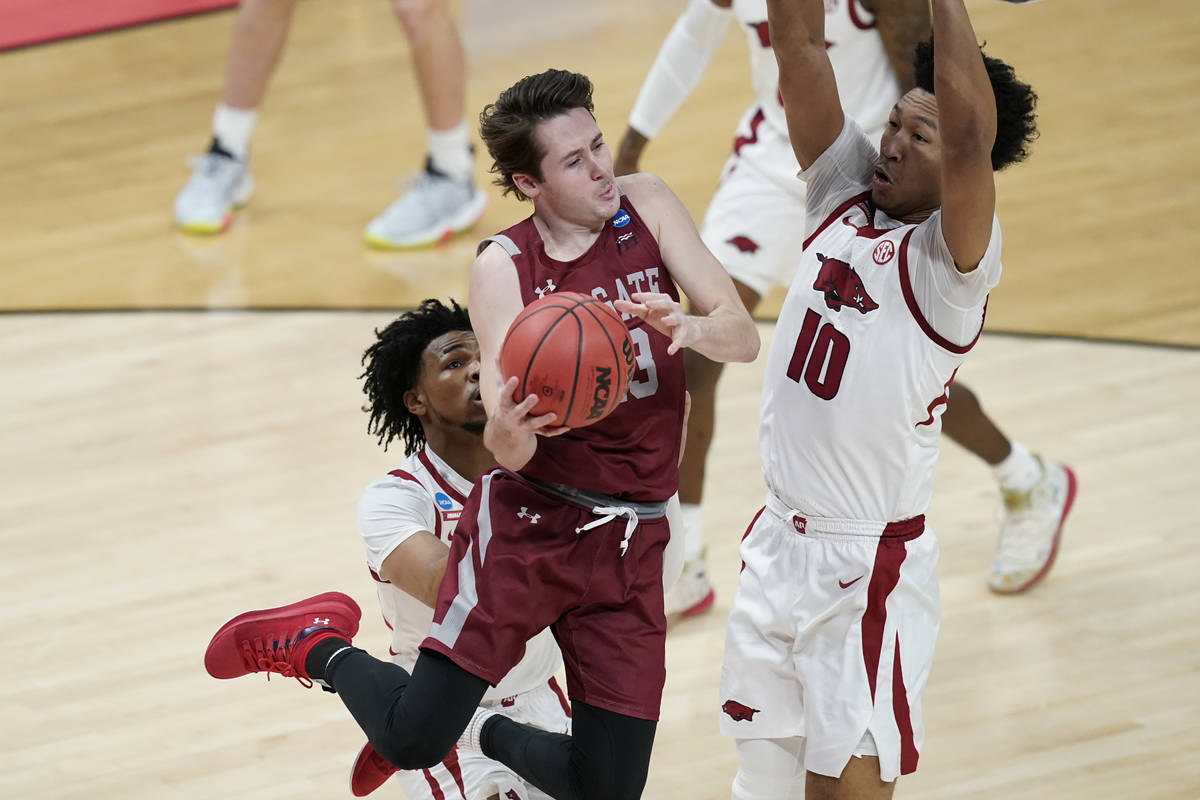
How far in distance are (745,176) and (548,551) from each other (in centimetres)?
180

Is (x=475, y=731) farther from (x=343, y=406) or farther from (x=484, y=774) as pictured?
(x=343, y=406)

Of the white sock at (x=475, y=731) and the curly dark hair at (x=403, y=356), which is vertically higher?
the curly dark hair at (x=403, y=356)

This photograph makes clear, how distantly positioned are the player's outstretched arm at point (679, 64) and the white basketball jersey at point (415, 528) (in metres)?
1.52

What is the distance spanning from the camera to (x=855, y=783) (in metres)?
3.03

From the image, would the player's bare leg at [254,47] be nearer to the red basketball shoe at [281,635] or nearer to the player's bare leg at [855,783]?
the red basketball shoe at [281,635]

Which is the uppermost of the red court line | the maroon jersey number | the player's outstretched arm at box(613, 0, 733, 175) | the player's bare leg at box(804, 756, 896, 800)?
the maroon jersey number

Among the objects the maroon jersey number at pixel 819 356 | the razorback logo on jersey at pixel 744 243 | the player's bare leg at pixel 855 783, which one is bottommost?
the razorback logo on jersey at pixel 744 243

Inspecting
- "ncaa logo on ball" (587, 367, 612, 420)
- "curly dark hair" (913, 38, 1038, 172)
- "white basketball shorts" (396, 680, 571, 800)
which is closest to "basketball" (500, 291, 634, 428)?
"ncaa logo on ball" (587, 367, 612, 420)

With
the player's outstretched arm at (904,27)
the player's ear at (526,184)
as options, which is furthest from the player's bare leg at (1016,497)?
the player's ear at (526,184)

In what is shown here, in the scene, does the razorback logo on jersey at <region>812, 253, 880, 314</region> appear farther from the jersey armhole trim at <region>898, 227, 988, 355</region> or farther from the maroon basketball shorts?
the maroon basketball shorts

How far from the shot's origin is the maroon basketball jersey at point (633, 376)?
116 inches

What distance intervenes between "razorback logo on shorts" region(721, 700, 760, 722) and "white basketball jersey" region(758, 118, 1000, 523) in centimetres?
38

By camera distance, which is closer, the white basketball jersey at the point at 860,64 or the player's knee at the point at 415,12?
the white basketball jersey at the point at 860,64

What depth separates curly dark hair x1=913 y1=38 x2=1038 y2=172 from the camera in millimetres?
3088
